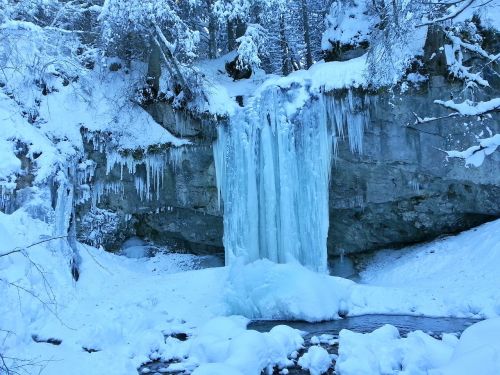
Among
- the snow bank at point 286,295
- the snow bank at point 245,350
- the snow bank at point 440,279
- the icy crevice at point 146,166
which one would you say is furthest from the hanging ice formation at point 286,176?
the snow bank at point 245,350

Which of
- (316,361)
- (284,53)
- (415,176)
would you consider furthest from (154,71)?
(316,361)

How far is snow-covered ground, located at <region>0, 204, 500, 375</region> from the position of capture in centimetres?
538

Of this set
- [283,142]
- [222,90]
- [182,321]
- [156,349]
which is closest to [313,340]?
[156,349]

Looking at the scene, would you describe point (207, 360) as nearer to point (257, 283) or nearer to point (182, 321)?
point (182, 321)

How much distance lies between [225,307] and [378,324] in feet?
9.80

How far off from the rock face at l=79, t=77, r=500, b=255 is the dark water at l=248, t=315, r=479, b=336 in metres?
4.52

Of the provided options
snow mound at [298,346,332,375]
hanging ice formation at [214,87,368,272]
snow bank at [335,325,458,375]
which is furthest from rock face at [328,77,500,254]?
snow mound at [298,346,332,375]

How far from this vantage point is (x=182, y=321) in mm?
8555

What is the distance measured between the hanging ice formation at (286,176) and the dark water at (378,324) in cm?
315

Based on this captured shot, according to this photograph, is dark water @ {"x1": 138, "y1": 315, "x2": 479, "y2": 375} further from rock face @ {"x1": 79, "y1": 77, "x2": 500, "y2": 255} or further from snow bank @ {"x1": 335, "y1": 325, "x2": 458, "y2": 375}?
rock face @ {"x1": 79, "y1": 77, "x2": 500, "y2": 255}

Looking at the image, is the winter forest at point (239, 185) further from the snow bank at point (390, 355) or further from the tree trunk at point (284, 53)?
the tree trunk at point (284, 53)

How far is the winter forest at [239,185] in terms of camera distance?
8.46m

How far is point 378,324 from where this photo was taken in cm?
790

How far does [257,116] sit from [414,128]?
4.01 m
